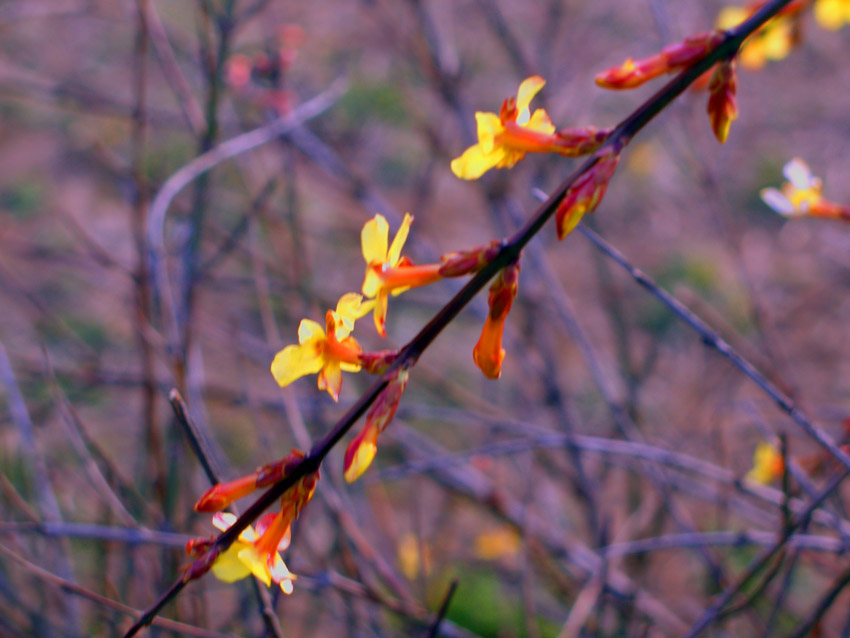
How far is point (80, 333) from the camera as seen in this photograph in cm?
410

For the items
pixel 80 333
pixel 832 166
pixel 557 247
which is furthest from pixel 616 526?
pixel 80 333

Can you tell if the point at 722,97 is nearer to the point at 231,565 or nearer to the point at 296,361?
the point at 296,361

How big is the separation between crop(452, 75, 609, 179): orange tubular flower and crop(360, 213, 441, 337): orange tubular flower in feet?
0.30

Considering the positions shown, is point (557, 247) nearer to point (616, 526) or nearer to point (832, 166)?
point (832, 166)

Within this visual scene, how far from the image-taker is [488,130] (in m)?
0.72

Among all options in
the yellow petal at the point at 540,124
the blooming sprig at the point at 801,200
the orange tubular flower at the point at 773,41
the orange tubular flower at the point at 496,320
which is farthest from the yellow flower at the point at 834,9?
the orange tubular flower at the point at 496,320

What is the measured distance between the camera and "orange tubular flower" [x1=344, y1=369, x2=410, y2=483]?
664 mm

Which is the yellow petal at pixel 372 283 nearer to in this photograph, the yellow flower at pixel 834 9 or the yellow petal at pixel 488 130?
the yellow petal at pixel 488 130

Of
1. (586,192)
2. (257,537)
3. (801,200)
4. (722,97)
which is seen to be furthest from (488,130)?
(801,200)

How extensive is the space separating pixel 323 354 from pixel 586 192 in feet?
0.99

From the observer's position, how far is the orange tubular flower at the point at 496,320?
0.68 meters

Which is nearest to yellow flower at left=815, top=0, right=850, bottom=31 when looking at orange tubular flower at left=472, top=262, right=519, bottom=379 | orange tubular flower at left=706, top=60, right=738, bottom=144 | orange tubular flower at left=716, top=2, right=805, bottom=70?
orange tubular flower at left=716, top=2, right=805, bottom=70

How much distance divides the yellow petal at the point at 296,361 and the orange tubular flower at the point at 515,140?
0.23 metres

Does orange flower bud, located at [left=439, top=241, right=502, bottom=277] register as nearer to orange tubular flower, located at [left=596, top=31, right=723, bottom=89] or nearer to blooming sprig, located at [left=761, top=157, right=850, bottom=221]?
orange tubular flower, located at [left=596, top=31, right=723, bottom=89]
